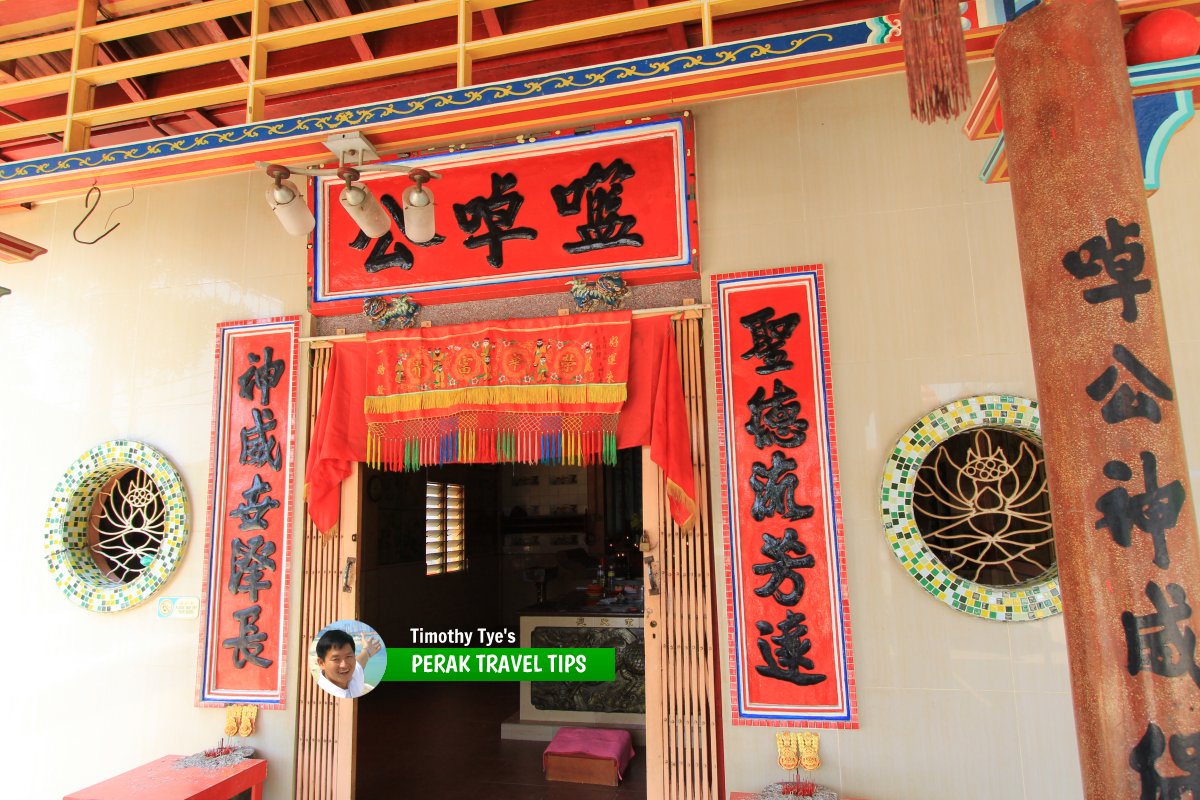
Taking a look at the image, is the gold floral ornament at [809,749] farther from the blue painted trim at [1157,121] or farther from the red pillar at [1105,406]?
the blue painted trim at [1157,121]

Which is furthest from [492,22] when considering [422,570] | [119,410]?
[422,570]

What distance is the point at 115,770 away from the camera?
3.86m

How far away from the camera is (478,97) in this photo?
2939 mm

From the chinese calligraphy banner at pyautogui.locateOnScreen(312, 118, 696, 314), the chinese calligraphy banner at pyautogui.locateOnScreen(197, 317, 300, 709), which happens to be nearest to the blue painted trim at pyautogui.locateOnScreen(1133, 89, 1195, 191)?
the chinese calligraphy banner at pyautogui.locateOnScreen(312, 118, 696, 314)

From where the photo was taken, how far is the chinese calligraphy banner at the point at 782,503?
3135mm

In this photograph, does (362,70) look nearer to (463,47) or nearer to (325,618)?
(463,47)

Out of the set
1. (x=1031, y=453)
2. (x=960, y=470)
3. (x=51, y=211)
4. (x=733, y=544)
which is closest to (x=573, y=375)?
(x=733, y=544)

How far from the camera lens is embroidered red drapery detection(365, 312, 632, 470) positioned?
348 centimetres

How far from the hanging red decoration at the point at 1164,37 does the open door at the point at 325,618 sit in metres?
3.50

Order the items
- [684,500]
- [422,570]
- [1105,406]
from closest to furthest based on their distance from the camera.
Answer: [1105,406] < [684,500] < [422,570]

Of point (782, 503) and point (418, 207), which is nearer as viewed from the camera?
point (418, 207)

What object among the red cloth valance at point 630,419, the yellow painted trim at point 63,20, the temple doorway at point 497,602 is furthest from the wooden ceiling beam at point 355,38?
the temple doorway at point 497,602

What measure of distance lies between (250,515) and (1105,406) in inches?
147

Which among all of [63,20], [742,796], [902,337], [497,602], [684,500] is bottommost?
[742,796]
